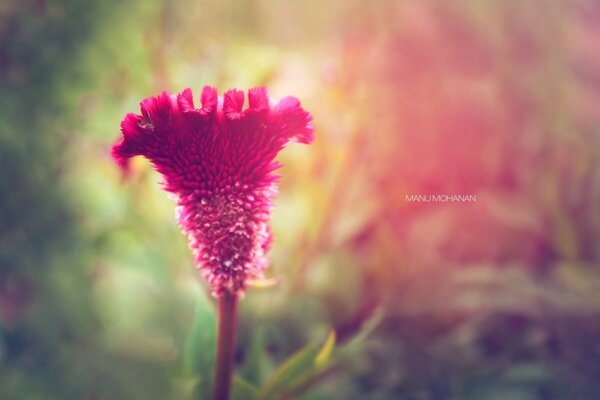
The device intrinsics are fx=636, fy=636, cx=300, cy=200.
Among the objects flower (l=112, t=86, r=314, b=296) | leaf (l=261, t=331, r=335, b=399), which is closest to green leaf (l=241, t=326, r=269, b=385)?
leaf (l=261, t=331, r=335, b=399)

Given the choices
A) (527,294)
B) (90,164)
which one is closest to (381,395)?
(527,294)

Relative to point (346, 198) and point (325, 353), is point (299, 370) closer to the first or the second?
point (325, 353)

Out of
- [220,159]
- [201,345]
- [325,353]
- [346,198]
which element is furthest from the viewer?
[346,198]

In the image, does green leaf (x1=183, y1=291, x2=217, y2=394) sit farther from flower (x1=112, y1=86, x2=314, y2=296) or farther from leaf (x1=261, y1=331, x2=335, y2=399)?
flower (x1=112, y1=86, x2=314, y2=296)

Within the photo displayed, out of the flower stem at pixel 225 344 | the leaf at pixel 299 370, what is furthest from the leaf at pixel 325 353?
the flower stem at pixel 225 344

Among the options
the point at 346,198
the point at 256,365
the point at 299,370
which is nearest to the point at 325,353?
the point at 299,370
